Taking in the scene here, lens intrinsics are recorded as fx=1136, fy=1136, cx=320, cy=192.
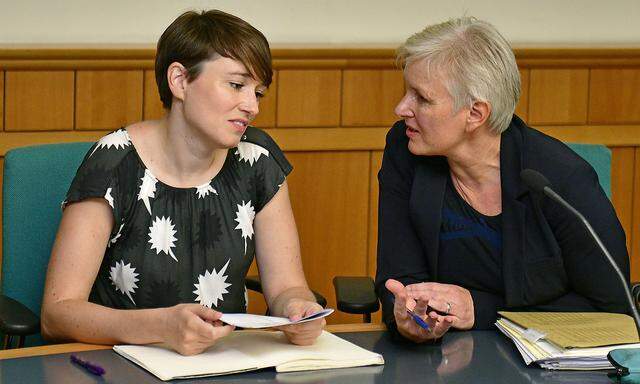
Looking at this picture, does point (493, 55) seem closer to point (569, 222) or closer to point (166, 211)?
point (569, 222)

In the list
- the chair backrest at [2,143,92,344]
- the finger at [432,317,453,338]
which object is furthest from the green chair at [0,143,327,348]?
the finger at [432,317,453,338]

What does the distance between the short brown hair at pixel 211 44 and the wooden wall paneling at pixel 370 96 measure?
4.33ft

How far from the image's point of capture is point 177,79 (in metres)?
2.50

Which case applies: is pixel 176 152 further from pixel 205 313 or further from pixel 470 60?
pixel 470 60

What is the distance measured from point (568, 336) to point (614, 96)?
2.08m

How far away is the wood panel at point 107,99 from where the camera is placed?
351cm

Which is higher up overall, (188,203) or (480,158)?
(480,158)

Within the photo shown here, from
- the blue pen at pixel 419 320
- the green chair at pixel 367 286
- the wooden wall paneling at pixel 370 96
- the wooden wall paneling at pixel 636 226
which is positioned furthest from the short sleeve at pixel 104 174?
the wooden wall paneling at pixel 636 226

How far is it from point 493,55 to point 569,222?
1.33 feet

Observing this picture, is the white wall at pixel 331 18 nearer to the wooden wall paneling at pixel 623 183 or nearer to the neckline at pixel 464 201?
the wooden wall paneling at pixel 623 183

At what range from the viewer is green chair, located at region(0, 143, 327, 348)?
262 cm

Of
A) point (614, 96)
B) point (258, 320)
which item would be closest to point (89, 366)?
point (258, 320)

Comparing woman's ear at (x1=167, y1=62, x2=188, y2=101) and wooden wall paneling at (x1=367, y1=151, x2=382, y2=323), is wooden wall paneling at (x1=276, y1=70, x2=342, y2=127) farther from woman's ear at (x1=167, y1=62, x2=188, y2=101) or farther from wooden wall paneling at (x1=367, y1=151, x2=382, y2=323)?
woman's ear at (x1=167, y1=62, x2=188, y2=101)

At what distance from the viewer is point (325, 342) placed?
222 cm
